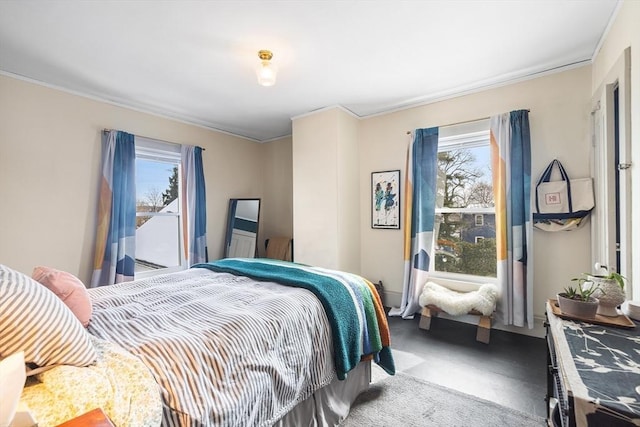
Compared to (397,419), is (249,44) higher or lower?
higher

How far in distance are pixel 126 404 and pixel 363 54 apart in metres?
2.63

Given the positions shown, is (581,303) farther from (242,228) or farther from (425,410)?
(242,228)

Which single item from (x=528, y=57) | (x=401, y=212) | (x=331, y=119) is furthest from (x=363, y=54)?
(x=401, y=212)

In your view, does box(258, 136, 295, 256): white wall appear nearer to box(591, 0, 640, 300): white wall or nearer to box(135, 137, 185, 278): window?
box(135, 137, 185, 278): window

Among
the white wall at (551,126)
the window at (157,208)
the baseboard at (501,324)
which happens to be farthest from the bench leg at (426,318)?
the window at (157,208)

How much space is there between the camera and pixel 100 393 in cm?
82

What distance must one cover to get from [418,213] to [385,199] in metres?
0.51

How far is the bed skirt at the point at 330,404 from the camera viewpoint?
1.46m

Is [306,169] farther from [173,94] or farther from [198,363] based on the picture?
[198,363]

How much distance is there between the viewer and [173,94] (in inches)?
123

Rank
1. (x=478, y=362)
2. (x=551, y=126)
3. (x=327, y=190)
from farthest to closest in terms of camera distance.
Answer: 1. (x=327, y=190)
2. (x=551, y=126)
3. (x=478, y=362)

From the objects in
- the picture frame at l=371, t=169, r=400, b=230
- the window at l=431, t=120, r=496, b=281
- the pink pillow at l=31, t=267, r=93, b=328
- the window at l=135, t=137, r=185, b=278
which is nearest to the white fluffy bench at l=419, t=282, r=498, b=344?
the window at l=431, t=120, r=496, b=281

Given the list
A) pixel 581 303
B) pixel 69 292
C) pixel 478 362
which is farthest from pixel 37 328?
pixel 478 362

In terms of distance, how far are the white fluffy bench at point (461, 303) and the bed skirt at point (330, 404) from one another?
133 cm
